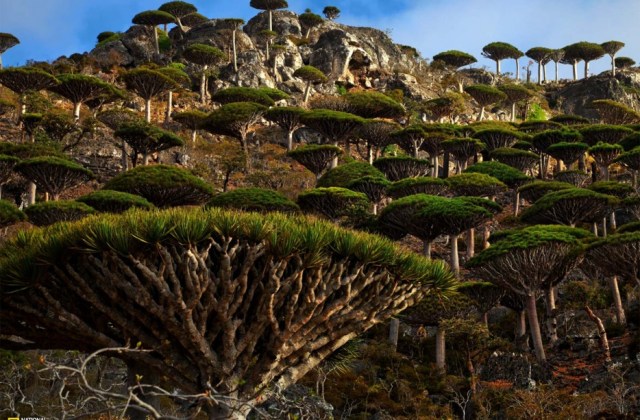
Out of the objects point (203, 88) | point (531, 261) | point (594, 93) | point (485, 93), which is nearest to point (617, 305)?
point (531, 261)

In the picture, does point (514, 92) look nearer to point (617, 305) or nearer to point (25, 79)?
point (617, 305)

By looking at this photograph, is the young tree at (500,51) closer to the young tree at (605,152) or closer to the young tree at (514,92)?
the young tree at (514,92)

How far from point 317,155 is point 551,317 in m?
18.1

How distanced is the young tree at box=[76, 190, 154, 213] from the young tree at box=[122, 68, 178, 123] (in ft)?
65.0

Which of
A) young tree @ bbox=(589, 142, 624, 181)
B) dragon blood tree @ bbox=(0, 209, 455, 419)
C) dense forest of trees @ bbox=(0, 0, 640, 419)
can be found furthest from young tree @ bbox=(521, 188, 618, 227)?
dragon blood tree @ bbox=(0, 209, 455, 419)

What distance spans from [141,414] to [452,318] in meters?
12.5

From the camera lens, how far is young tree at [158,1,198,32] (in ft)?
237

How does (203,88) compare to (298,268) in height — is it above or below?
above

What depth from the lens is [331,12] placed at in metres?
82.6

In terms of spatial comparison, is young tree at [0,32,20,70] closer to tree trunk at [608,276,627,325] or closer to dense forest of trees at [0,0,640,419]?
dense forest of trees at [0,0,640,419]

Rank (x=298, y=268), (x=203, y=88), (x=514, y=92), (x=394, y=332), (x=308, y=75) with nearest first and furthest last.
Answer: (x=298, y=268), (x=394, y=332), (x=203, y=88), (x=308, y=75), (x=514, y=92)

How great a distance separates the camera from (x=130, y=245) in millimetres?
9445

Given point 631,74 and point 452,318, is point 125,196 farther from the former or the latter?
point 631,74

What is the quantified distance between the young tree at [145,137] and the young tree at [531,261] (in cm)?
2060
